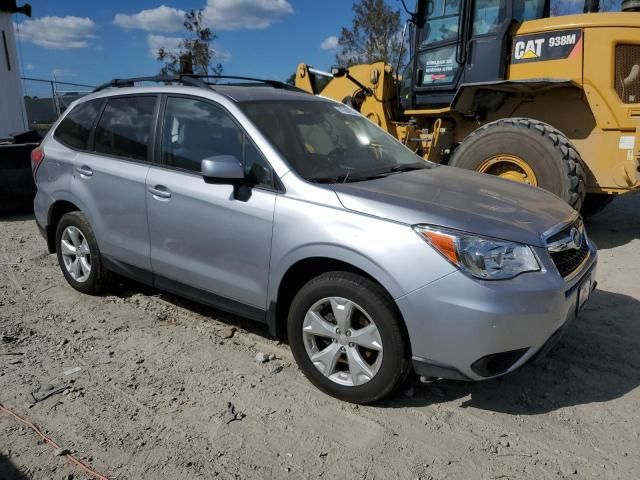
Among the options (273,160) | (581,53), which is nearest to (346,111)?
(273,160)

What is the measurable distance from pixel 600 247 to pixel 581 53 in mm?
2255

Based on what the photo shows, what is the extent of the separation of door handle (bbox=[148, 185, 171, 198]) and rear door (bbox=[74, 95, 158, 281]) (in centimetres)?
11

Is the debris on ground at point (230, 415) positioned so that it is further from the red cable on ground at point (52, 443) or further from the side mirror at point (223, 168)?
the side mirror at point (223, 168)

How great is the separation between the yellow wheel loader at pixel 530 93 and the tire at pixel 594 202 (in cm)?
1

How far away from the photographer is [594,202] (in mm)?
7180

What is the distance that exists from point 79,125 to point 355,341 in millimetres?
3285

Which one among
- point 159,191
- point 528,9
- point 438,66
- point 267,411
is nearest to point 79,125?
point 159,191

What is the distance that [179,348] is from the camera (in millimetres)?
3852

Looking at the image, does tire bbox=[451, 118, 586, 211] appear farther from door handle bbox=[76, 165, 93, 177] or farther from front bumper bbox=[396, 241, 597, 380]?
door handle bbox=[76, 165, 93, 177]

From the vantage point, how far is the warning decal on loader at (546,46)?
6.32 metres

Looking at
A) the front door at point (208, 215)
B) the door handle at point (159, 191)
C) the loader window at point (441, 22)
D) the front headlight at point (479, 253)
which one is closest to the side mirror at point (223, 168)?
the front door at point (208, 215)

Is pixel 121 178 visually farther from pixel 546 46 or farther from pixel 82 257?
pixel 546 46

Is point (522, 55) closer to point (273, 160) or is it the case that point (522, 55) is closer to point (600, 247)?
point (600, 247)

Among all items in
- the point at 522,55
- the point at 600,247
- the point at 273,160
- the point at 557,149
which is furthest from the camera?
the point at 522,55
